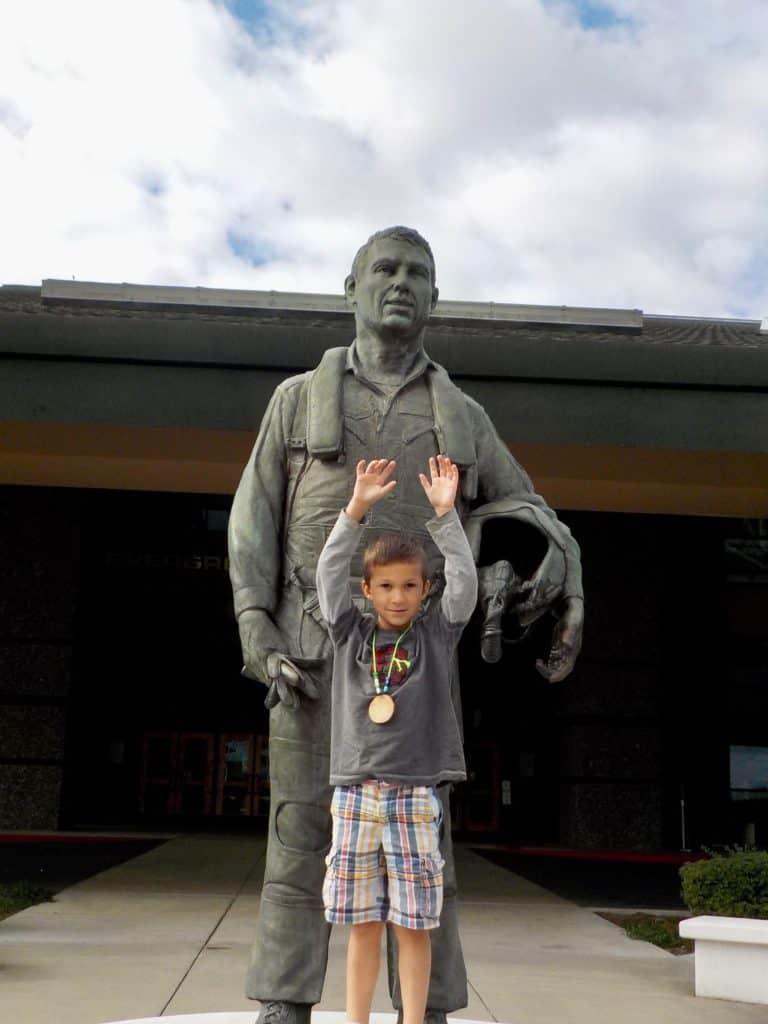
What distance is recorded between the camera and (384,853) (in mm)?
3119

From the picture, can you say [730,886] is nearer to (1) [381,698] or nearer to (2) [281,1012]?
(2) [281,1012]

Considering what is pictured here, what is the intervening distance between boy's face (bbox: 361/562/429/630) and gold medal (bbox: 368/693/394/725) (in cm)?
22

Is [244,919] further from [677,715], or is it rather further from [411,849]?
[677,715]

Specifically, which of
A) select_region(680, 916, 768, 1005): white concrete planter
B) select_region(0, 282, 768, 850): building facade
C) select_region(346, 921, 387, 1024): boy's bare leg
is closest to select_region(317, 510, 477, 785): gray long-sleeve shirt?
select_region(346, 921, 387, 1024): boy's bare leg

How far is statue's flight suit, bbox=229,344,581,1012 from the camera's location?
3607mm

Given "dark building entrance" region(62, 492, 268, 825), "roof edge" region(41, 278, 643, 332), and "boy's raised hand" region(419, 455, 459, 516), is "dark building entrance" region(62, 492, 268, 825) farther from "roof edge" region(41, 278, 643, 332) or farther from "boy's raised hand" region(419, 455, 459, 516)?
"boy's raised hand" region(419, 455, 459, 516)

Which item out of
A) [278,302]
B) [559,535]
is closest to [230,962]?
[559,535]

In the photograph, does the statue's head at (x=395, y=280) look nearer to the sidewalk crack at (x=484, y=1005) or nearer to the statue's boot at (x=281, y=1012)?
the statue's boot at (x=281, y=1012)

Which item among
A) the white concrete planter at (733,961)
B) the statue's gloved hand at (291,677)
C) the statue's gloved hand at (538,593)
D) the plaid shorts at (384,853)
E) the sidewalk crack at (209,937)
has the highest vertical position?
the statue's gloved hand at (538,593)

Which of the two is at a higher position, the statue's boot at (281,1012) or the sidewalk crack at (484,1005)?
the statue's boot at (281,1012)

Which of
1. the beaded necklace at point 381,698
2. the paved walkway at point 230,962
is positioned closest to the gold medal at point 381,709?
the beaded necklace at point 381,698

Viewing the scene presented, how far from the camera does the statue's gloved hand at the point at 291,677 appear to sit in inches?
137

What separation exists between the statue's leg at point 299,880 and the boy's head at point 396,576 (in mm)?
629

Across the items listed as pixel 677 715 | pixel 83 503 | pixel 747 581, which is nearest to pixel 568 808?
pixel 677 715
